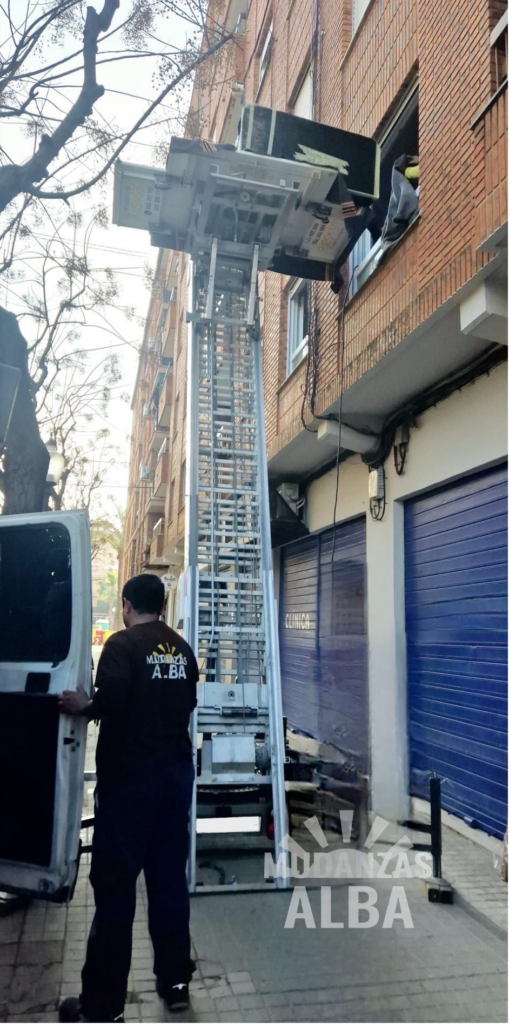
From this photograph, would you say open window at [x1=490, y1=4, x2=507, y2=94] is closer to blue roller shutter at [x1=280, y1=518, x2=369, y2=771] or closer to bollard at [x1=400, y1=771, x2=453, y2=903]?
blue roller shutter at [x1=280, y1=518, x2=369, y2=771]

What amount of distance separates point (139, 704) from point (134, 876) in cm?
70

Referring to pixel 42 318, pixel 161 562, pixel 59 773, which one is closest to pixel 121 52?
pixel 42 318

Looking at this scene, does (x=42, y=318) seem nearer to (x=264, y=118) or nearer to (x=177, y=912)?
(x=264, y=118)

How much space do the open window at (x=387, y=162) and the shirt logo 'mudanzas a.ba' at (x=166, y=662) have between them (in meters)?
4.90

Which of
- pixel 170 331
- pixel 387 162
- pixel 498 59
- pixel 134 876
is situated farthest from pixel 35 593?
pixel 170 331

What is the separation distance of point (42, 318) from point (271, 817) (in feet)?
30.4

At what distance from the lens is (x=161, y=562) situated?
82.4 feet

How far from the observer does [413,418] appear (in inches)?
271

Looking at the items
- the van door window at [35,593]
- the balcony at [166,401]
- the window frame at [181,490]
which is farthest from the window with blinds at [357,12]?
the balcony at [166,401]

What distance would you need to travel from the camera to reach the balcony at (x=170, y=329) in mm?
26578

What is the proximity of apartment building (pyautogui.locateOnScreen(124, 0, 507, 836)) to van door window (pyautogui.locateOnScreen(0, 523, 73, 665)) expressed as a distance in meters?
2.10

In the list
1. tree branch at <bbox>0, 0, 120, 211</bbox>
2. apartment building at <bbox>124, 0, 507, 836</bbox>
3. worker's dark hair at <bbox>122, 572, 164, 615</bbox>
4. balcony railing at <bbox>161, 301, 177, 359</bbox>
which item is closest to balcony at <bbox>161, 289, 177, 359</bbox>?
balcony railing at <bbox>161, 301, 177, 359</bbox>

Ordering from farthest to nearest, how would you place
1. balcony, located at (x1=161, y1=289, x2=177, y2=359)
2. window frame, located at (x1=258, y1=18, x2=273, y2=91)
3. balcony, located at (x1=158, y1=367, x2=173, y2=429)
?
balcony, located at (x1=161, y1=289, x2=177, y2=359) → balcony, located at (x1=158, y1=367, x2=173, y2=429) → window frame, located at (x1=258, y1=18, x2=273, y2=91)
